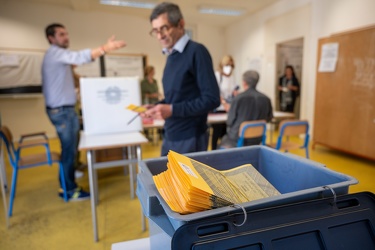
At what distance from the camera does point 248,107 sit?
8.11ft

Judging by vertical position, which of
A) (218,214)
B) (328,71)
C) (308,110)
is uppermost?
(328,71)

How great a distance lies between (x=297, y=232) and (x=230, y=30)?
6.92m

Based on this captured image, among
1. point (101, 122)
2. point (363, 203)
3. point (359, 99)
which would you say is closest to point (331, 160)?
point (359, 99)

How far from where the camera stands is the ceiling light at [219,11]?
5245 mm

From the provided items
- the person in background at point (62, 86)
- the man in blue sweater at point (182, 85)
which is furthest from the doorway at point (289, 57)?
the man in blue sweater at point (182, 85)

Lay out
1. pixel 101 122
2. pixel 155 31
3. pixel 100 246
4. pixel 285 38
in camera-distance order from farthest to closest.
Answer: pixel 285 38
pixel 101 122
pixel 100 246
pixel 155 31

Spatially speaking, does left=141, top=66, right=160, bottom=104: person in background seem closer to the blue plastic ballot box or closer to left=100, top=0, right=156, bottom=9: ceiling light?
left=100, top=0, right=156, bottom=9: ceiling light

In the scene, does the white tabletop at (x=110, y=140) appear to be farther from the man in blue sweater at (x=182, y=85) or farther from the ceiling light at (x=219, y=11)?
the ceiling light at (x=219, y=11)

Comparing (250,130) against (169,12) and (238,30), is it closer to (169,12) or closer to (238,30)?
(169,12)

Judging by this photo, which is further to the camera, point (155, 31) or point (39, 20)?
point (39, 20)

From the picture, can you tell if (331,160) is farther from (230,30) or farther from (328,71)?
(230,30)

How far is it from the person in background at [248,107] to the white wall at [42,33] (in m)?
4.05

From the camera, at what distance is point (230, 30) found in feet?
22.1

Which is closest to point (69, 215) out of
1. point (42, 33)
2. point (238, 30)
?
point (42, 33)
